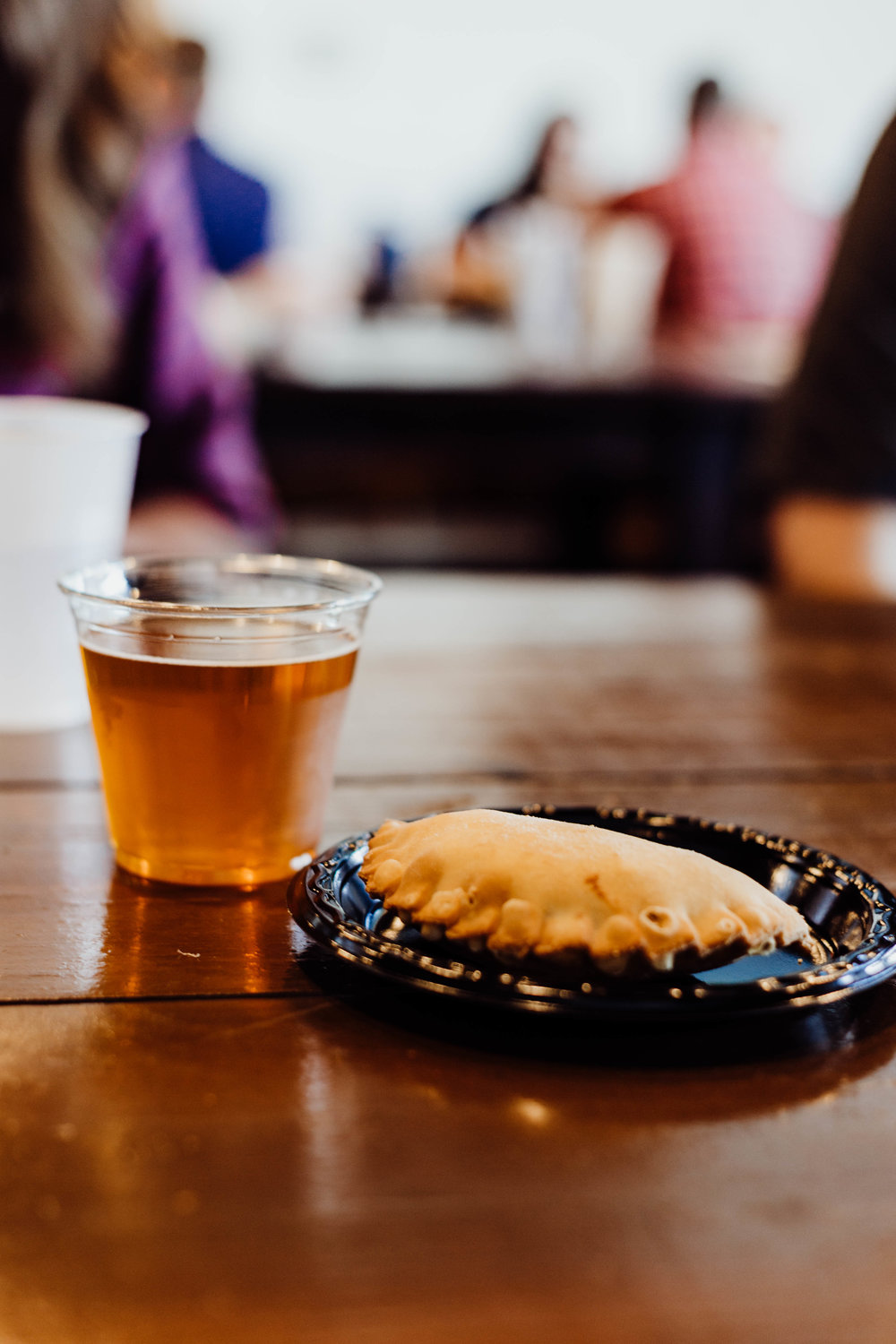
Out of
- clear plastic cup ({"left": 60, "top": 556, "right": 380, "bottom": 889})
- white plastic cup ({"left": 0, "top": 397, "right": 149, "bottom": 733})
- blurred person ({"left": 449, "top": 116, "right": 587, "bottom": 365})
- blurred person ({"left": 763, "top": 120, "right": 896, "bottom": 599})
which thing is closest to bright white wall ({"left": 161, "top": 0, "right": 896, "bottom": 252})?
blurred person ({"left": 449, "top": 116, "right": 587, "bottom": 365})

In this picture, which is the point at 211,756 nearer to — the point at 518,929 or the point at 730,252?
the point at 518,929

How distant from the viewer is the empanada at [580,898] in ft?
1.35

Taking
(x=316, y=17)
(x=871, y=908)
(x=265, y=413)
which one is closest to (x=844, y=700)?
(x=871, y=908)

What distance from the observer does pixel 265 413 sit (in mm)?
3000

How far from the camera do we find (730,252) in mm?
3938

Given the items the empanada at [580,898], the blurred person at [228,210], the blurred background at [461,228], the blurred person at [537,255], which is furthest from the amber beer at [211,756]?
the blurred person at [228,210]

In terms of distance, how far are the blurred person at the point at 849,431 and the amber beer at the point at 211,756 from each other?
4.00 feet

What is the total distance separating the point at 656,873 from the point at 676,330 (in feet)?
12.8

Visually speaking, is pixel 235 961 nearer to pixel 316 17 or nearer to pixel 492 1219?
pixel 492 1219

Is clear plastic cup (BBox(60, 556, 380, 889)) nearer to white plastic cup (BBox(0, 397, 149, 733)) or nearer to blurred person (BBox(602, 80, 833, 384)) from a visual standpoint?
white plastic cup (BBox(0, 397, 149, 733))

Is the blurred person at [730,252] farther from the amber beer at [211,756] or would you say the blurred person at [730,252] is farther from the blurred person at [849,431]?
the amber beer at [211,756]

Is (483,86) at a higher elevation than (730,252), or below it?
higher

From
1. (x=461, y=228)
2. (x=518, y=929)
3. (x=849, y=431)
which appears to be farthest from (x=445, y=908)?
(x=461, y=228)

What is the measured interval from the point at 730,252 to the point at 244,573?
3.61 meters
